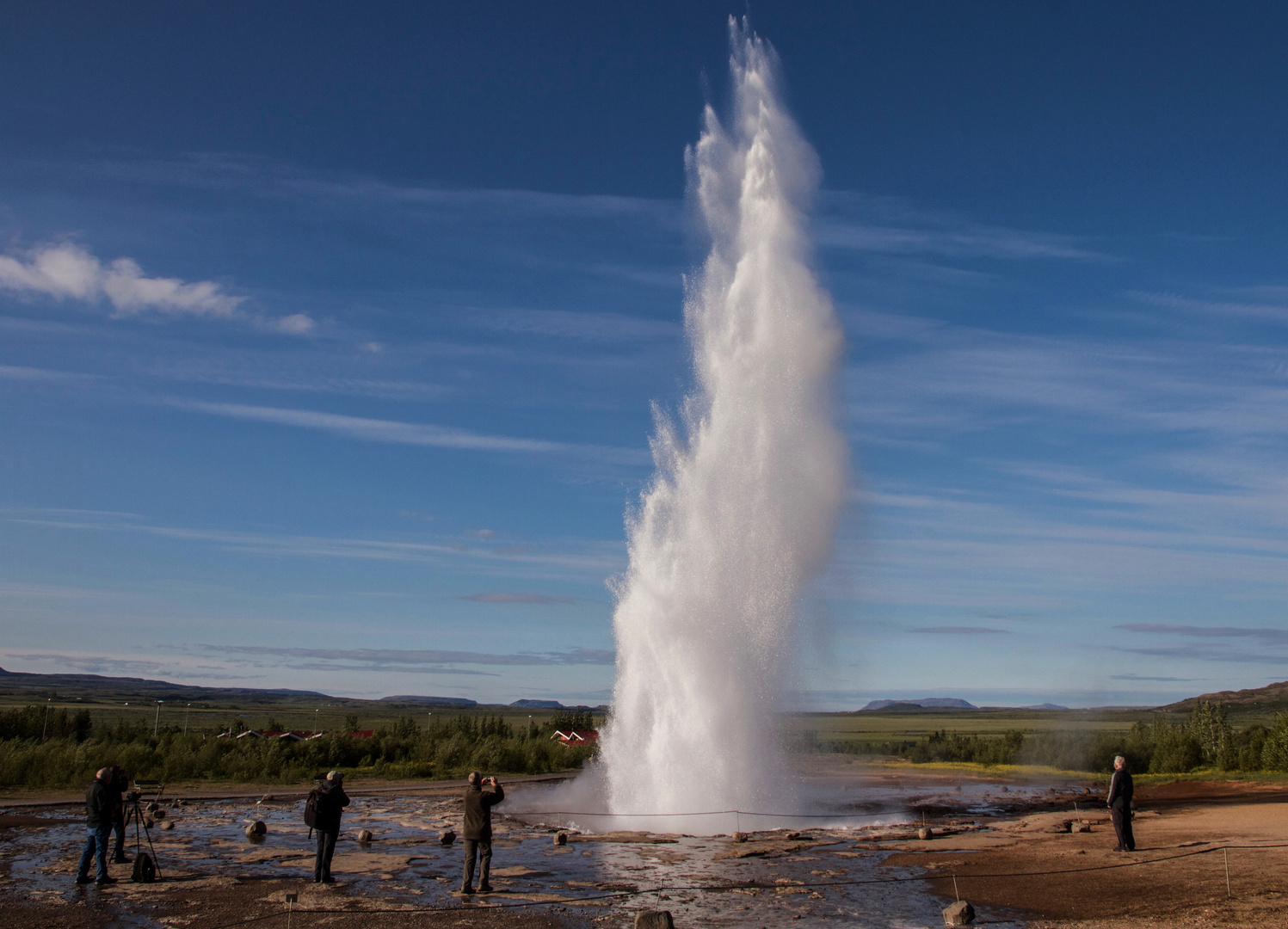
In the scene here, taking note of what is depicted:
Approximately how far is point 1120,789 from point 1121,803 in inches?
16.8

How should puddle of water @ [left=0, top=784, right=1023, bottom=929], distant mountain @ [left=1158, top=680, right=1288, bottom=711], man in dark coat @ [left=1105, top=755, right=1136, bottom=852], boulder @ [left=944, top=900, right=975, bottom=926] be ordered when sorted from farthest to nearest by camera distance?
distant mountain @ [left=1158, top=680, right=1288, bottom=711]
man in dark coat @ [left=1105, top=755, right=1136, bottom=852]
puddle of water @ [left=0, top=784, right=1023, bottom=929]
boulder @ [left=944, top=900, right=975, bottom=926]

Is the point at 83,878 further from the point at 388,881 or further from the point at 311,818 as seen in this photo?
the point at 388,881

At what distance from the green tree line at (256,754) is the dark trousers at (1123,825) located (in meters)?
29.0

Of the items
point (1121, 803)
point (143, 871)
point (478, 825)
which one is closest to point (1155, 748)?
point (1121, 803)

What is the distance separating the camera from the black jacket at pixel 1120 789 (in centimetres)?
1536

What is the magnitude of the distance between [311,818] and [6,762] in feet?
75.4

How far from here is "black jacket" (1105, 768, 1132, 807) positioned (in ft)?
50.4

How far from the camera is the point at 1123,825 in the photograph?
16016 mm

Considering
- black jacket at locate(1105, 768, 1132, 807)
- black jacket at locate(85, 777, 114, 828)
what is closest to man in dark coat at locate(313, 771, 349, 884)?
black jacket at locate(85, 777, 114, 828)

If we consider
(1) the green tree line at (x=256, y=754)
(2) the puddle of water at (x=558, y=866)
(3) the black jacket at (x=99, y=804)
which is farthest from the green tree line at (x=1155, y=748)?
(3) the black jacket at (x=99, y=804)

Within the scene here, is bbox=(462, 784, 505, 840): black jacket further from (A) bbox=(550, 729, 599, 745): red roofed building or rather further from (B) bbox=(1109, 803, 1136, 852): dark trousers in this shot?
(A) bbox=(550, 729, 599, 745): red roofed building

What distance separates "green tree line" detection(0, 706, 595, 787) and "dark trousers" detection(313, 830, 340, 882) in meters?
22.0

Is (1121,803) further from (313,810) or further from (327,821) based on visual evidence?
(313,810)

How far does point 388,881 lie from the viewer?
13.8 m
